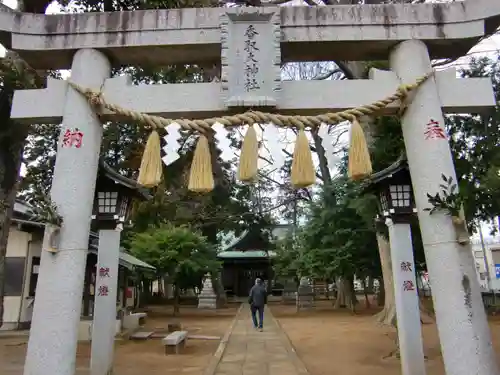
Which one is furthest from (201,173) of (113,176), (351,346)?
(351,346)

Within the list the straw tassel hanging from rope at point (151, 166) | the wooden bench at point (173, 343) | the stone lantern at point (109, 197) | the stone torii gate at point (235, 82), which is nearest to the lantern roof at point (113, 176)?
the stone lantern at point (109, 197)

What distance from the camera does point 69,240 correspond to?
14.6 ft

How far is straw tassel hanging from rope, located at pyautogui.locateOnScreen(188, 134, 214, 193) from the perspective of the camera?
454 cm

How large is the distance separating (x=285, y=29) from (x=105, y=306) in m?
4.77

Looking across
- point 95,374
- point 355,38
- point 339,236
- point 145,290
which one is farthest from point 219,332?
point 145,290

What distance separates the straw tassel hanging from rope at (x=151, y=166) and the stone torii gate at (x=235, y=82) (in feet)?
1.25

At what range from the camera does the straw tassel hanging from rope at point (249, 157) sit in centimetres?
447

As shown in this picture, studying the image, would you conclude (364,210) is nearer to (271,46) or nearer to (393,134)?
(393,134)

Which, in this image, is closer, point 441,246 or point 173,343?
point 441,246

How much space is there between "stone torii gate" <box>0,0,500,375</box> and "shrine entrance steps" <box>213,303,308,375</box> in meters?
4.30

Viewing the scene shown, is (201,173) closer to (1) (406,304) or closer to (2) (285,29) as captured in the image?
(2) (285,29)

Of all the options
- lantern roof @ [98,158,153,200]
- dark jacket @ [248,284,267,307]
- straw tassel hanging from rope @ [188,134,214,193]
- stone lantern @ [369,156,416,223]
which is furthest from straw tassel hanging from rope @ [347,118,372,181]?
dark jacket @ [248,284,267,307]

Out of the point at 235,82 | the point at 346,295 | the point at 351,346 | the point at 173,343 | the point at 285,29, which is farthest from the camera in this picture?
the point at 346,295

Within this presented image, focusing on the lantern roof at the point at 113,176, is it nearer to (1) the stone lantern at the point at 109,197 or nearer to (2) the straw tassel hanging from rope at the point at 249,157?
(1) the stone lantern at the point at 109,197
